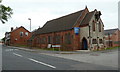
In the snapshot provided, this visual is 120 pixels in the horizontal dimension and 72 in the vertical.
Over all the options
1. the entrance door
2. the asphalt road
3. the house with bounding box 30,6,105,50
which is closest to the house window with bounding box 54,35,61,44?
the house with bounding box 30,6,105,50

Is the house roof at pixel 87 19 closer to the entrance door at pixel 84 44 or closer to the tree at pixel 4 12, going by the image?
the entrance door at pixel 84 44

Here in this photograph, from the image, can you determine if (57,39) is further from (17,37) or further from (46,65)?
(17,37)

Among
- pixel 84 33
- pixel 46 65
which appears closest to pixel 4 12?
pixel 46 65

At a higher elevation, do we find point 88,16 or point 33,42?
point 88,16

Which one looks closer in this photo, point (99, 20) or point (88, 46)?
point (88, 46)

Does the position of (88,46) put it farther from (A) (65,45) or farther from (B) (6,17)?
(B) (6,17)

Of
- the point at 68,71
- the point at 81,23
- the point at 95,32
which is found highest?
the point at 81,23

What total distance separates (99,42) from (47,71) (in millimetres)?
26553

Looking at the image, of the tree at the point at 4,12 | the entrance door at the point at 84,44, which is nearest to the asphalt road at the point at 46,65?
the tree at the point at 4,12

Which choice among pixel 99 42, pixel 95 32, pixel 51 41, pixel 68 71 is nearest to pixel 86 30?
pixel 95 32

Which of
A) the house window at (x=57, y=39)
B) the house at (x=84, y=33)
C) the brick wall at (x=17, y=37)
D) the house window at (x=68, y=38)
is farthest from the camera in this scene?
the brick wall at (x=17, y=37)

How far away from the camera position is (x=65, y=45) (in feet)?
114

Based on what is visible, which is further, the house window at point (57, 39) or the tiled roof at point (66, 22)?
the house window at point (57, 39)

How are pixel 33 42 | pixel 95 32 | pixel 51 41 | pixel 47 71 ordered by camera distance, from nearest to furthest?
pixel 47 71 < pixel 95 32 < pixel 51 41 < pixel 33 42
